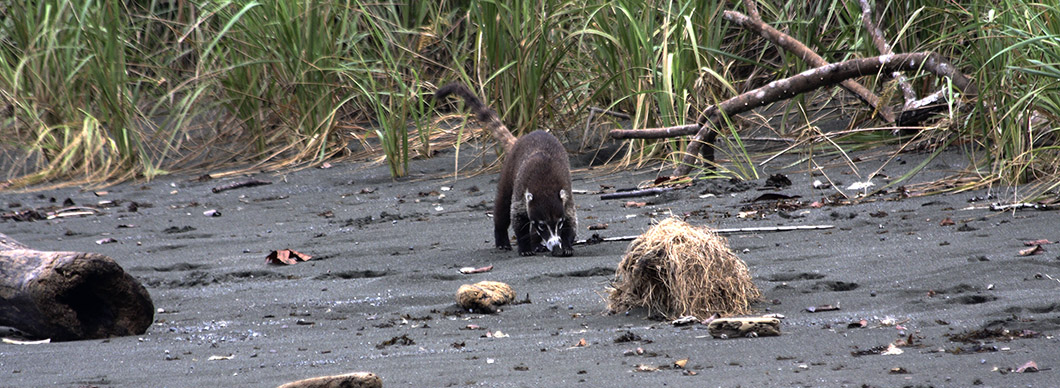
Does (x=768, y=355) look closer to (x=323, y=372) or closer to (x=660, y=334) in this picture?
(x=660, y=334)

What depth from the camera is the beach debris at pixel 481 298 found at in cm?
418

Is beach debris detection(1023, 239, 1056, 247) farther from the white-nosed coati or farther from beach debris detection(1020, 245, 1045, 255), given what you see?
the white-nosed coati

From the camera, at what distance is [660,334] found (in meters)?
3.59

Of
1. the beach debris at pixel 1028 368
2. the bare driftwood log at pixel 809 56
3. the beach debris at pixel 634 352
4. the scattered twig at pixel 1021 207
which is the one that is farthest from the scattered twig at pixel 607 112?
the beach debris at pixel 1028 368

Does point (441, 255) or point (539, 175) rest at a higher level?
point (539, 175)

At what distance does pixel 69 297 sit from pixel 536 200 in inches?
104

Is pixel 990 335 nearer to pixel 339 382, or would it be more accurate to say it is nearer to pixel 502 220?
pixel 339 382

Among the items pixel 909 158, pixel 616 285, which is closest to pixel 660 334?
pixel 616 285

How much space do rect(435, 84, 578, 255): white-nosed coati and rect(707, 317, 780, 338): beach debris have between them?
2118mm

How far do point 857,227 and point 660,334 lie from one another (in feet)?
6.99

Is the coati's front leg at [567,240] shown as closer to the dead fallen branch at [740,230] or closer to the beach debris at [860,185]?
the dead fallen branch at [740,230]

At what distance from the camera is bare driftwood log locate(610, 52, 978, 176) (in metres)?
6.57

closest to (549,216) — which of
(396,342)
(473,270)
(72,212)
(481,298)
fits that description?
(473,270)

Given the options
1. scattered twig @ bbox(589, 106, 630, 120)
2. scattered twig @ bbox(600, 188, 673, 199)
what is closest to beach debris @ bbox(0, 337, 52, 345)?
scattered twig @ bbox(600, 188, 673, 199)
